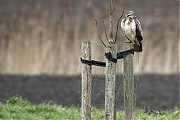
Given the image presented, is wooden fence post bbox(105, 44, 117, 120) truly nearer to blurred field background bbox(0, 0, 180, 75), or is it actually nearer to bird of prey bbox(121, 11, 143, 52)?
bird of prey bbox(121, 11, 143, 52)

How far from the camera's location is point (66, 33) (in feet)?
55.6

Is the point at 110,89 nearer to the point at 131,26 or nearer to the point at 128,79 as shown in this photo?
the point at 128,79

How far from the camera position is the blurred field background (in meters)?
15.8

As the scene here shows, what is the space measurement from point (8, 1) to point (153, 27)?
472 centimetres

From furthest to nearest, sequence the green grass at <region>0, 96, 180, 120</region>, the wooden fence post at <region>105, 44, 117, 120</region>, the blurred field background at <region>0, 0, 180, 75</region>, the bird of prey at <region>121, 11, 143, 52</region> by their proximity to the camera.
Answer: the blurred field background at <region>0, 0, 180, 75</region> < the green grass at <region>0, 96, 180, 120</region> < the bird of prey at <region>121, 11, 143, 52</region> < the wooden fence post at <region>105, 44, 117, 120</region>

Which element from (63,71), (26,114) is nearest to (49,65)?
(63,71)

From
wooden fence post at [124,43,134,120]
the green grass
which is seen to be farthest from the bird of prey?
the green grass

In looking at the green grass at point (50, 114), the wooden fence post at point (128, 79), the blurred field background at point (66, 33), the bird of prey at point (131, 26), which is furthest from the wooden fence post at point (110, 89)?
the blurred field background at point (66, 33)

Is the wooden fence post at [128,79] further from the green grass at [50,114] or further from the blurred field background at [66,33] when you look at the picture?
the blurred field background at [66,33]

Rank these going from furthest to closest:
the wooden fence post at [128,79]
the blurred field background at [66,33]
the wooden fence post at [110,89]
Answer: the blurred field background at [66,33], the wooden fence post at [128,79], the wooden fence post at [110,89]

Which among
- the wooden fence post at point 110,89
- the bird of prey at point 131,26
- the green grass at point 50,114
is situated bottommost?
the green grass at point 50,114

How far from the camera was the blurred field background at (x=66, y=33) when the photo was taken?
623 inches

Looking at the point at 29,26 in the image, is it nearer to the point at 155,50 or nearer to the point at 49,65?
the point at 49,65

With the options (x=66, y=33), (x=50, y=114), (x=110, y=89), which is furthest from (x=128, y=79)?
(x=66, y=33)
